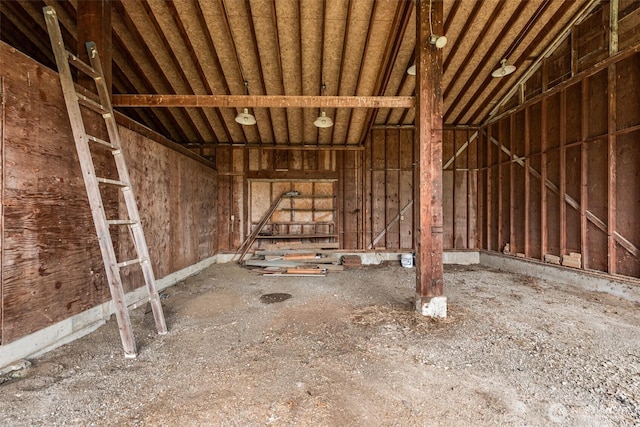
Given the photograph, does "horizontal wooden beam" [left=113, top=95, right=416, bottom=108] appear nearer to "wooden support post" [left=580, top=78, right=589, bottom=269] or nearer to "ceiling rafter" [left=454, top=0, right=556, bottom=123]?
"ceiling rafter" [left=454, top=0, right=556, bottom=123]

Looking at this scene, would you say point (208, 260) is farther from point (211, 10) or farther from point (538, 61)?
point (538, 61)

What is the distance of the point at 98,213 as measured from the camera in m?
2.69

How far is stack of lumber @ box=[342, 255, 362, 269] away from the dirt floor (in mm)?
3211

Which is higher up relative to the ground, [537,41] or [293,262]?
[537,41]

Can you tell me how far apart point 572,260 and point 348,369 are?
Result: 5735 mm

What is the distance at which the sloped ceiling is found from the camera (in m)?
4.71

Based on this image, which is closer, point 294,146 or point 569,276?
point 569,276

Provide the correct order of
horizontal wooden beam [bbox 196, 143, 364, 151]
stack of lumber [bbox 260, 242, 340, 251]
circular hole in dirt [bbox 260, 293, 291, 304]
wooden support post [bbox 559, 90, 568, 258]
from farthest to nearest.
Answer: horizontal wooden beam [bbox 196, 143, 364, 151], stack of lumber [bbox 260, 242, 340, 251], wooden support post [bbox 559, 90, 568, 258], circular hole in dirt [bbox 260, 293, 291, 304]

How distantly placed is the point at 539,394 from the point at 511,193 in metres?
6.34

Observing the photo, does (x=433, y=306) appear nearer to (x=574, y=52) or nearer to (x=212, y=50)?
(x=212, y=50)

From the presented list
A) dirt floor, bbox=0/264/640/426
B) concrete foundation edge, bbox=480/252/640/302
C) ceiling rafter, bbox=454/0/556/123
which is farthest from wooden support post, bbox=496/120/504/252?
dirt floor, bbox=0/264/640/426

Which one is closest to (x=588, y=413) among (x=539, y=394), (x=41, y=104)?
(x=539, y=394)

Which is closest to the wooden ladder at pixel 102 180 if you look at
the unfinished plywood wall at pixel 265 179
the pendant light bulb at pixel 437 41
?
the pendant light bulb at pixel 437 41

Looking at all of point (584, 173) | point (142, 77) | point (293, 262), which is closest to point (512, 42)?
point (584, 173)
